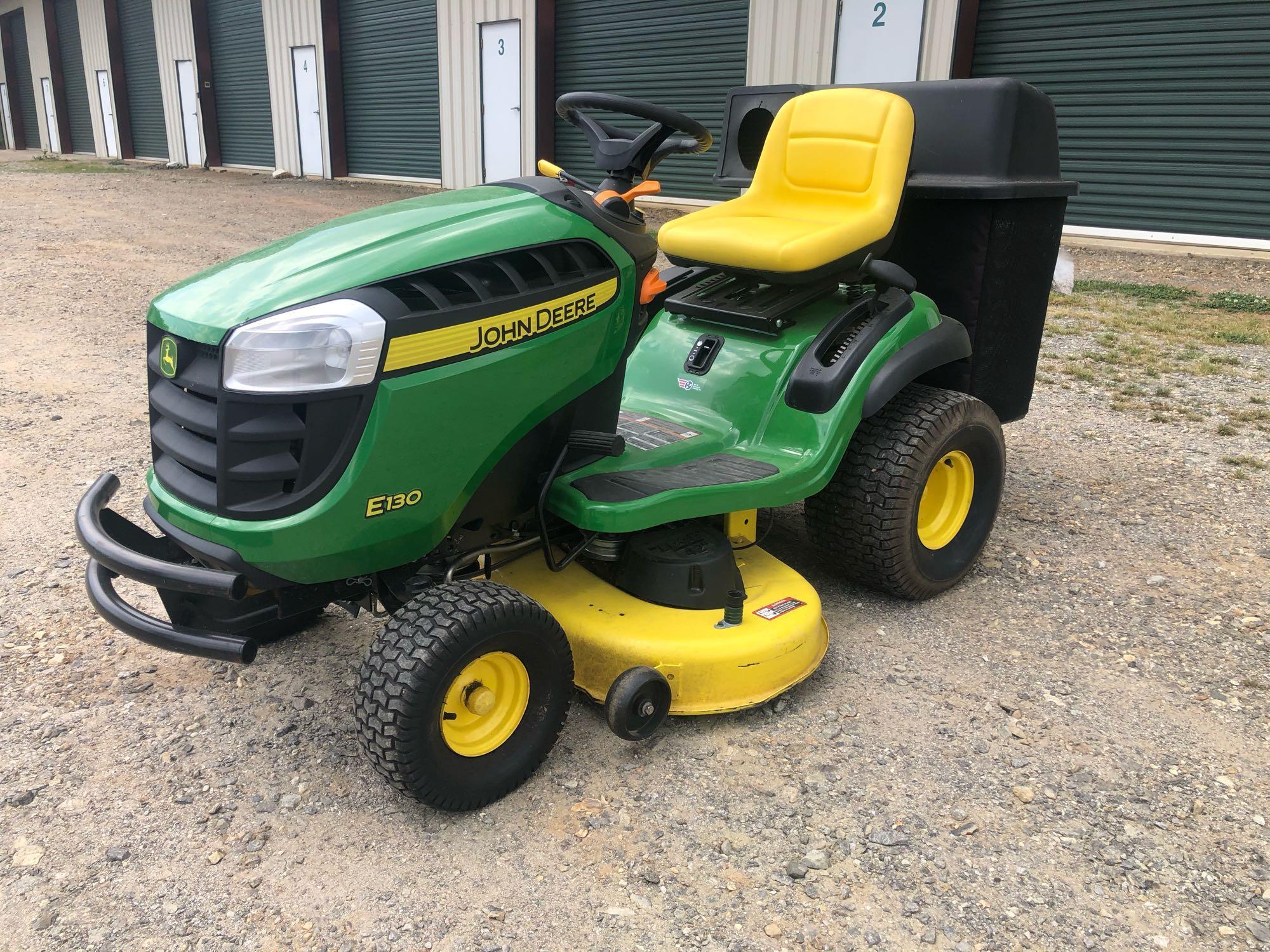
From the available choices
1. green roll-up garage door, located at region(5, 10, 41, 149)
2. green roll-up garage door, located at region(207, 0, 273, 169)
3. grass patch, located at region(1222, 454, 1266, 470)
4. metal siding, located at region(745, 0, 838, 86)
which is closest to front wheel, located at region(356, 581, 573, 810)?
grass patch, located at region(1222, 454, 1266, 470)

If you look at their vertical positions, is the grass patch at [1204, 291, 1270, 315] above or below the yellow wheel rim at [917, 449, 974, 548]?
below

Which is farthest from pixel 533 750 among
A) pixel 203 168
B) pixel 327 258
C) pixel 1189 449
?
pixel 203 168

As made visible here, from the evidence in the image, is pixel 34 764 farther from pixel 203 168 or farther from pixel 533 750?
pixel 203 168

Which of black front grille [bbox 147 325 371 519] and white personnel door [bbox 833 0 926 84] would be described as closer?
black front grille [bbox 147 325 371 519]

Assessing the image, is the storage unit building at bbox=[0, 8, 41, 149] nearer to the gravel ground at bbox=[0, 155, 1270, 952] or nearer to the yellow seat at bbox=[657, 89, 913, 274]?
the gravel ground at bbox=[0, 155, 1270, 952]

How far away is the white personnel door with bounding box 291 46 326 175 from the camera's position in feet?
56.3

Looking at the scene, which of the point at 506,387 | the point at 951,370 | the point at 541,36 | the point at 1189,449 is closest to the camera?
the point at 506,387

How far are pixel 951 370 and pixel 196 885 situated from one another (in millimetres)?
2530

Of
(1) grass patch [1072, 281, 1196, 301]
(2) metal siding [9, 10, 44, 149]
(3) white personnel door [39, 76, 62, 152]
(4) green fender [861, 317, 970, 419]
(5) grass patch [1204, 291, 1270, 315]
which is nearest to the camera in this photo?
(4) green fender [861, 317, 970, 419]

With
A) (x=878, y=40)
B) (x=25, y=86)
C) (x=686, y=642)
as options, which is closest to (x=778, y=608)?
(x=686, y=642)

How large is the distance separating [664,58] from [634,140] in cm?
1037

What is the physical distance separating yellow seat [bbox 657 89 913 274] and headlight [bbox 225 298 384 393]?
3.79 ft

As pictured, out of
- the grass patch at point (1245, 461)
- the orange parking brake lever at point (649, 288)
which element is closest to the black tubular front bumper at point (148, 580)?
the orange parking brake lever at point (649, 288)

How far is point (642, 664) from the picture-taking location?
2.27 m
